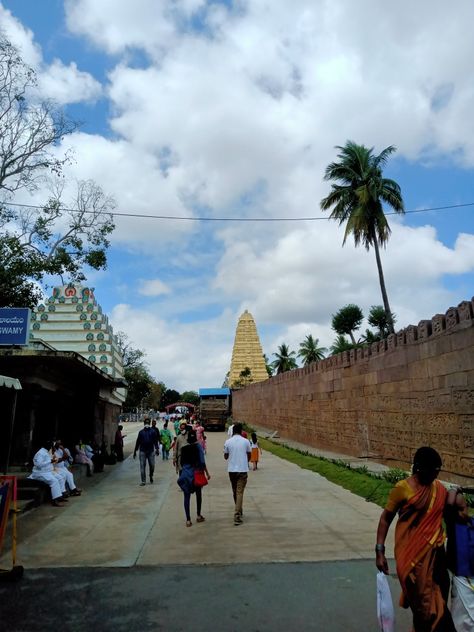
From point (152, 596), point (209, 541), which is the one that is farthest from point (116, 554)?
point (152, 596)

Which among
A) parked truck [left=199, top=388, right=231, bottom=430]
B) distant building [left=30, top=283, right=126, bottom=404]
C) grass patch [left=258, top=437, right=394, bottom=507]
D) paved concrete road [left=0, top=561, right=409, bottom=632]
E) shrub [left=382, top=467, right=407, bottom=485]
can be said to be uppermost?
distant building [left=30, top=283, right=126, bottom=404]

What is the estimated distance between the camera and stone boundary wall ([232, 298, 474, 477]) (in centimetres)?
928

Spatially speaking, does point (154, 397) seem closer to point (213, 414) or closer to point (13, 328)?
point (213, 414)

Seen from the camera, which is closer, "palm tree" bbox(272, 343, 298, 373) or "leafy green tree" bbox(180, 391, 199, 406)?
"palm tree" bbox(272, 343, 298, 373)

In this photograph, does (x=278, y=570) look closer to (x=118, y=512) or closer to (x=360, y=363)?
(x=118, y=512)

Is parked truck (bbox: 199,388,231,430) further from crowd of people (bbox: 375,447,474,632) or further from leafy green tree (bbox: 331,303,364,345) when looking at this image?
crowd of people (bbox: 375,447,474,632)

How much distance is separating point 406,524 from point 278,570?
8.18ft

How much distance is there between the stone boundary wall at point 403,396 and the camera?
9281mm

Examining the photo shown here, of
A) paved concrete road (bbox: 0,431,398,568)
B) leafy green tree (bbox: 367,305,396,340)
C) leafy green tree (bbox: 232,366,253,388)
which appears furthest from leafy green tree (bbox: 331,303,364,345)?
paved concrete road (bbox: 0,431,398,568)

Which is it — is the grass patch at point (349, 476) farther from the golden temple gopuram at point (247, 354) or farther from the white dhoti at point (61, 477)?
the golden temple gopuram at point (247, 354)

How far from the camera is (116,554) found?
6.04 meters

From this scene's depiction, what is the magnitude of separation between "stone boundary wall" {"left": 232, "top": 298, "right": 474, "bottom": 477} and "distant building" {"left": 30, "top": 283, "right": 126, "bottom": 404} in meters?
8.59

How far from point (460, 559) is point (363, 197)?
2095cm

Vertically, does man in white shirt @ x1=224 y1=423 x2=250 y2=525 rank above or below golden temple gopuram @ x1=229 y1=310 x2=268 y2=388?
below
